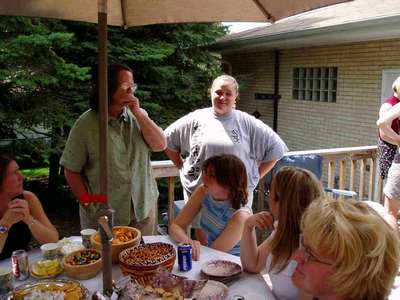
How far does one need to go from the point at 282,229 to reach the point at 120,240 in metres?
0.73

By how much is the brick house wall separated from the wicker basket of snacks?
5.55 meters

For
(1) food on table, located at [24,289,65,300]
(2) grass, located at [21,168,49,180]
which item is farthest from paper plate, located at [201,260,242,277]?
(2) grass, located at [21,168,49,180]

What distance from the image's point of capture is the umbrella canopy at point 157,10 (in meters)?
2.13

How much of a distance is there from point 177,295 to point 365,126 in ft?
19.9

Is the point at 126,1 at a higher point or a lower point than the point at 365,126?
higher

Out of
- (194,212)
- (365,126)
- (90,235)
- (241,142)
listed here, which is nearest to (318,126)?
(365,126)

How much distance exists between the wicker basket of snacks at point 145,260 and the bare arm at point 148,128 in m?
0.77

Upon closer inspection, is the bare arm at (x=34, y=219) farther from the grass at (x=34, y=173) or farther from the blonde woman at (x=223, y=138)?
the grass at (x=34, y=173)

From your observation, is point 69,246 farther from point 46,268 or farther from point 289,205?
point 289,205

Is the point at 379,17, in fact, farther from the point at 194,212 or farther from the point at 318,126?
the point at 194,212

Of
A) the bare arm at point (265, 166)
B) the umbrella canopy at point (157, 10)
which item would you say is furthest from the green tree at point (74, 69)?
the bare arm at point (265, 166)

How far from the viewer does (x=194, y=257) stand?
194 cm

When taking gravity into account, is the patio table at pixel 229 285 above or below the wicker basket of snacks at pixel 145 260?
below

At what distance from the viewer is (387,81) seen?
6.25 metres
